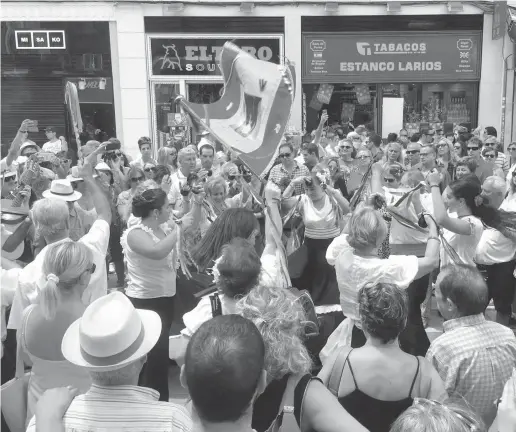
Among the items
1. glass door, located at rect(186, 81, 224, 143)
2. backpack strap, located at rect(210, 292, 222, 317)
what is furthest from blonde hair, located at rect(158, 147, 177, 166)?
glass door, located at rect(186, 81, 224, 143)

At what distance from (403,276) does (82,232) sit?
2916 millimetres

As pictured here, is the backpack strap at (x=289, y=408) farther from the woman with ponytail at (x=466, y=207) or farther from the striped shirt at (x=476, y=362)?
the woman with ponytail at (x=466, y=207)

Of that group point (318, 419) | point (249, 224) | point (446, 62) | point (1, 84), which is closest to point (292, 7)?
point (446, 62)

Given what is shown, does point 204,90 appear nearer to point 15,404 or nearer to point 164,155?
point 164,155

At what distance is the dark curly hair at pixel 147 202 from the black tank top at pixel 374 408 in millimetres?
2178

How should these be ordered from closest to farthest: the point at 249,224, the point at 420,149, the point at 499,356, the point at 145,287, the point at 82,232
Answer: the point at 499,356
the point at 249,224
the point at 145,287
the point at 82,232
the point at 420,149

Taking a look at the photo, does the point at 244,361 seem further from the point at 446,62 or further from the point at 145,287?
the point at 446,62

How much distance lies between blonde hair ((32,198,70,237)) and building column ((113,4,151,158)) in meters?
11.1

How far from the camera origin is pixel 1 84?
15.1m

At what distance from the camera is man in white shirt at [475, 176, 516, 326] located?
17.3ft

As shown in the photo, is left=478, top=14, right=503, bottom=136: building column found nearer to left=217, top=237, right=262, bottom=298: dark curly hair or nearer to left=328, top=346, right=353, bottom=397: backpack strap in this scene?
left=217, top=237, right=262, bottom=298: dark curly hair

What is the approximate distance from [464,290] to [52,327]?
192 cm

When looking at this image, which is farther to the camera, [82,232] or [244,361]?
[82,232]

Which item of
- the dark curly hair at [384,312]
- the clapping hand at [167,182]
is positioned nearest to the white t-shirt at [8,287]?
the dark curly hair at [384,312]
